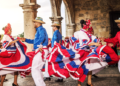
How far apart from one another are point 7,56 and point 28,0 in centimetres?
206

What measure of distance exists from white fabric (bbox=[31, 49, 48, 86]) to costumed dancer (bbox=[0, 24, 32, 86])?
516 mm

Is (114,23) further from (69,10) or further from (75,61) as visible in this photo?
(75,61)

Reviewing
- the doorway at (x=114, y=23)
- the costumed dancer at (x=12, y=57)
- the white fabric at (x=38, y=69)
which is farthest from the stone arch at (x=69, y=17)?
the white fabric at (x=38, y=69)

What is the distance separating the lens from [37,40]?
4109 mm

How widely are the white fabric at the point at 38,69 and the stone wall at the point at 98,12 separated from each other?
8.57 meters

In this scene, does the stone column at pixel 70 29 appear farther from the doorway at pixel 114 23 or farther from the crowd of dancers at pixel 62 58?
the crowd of dancers at pixel 62 58

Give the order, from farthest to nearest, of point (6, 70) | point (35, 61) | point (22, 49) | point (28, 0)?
point (28, 0), point (22, 49), point (6, 70), point (35, 61)

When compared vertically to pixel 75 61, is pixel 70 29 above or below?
above

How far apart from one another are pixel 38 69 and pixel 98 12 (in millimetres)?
9175

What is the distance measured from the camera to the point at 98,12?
39.9 feet

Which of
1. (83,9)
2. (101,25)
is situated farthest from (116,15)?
(83,9)

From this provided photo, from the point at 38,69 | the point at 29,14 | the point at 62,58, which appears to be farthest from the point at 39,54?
the point at 29,14

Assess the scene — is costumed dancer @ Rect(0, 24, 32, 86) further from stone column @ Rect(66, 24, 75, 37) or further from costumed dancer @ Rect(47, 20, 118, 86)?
stone column @ Rect(66, 24, 75, 37)

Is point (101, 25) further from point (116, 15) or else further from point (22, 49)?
point (22, 49)
